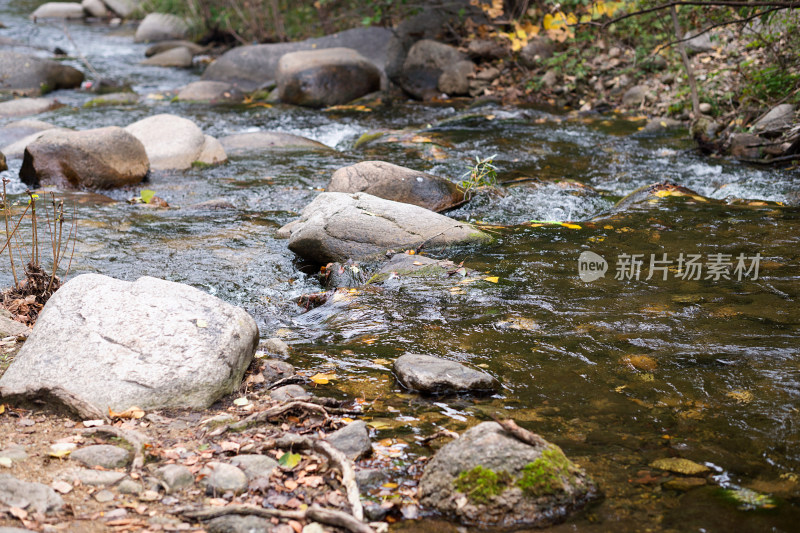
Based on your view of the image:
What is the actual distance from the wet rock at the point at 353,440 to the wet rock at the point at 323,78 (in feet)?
34.8

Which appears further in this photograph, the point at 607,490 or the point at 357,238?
the point at 357,238

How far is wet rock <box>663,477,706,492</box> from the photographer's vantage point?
8.43 ft

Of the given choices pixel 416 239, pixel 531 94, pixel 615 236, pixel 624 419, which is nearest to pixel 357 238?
pixel 416 239

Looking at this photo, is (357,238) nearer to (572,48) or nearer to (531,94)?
(531,94)

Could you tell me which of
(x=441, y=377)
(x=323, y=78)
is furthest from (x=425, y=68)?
(x=441, y=377)

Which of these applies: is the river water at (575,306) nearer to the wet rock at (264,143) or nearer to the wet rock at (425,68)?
the wet rock at (264,143)

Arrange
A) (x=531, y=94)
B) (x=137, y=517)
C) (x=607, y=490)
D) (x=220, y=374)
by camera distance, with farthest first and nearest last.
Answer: (x=531, y=94), (x=220, y=374), (x=607, y=490), (x=137, y=517)

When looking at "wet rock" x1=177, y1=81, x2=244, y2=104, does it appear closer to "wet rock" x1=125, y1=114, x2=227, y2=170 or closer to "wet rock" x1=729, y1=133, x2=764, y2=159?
"wet rock" x1=125, y1=114, x2=227, y2=170

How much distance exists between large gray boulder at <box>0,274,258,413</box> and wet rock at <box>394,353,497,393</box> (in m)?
0.94

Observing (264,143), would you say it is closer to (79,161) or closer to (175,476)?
(79,161)

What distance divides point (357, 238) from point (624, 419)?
119 inches

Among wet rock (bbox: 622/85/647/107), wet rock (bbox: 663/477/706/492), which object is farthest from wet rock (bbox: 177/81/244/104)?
wet rock (bbox: 663/477/706/492)

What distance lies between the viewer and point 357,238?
5508 mm

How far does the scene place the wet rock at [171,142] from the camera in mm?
8422
